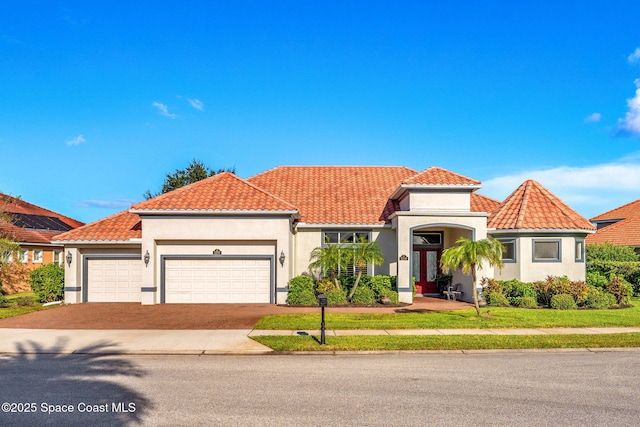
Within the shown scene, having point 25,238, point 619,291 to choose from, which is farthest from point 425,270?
point 25,238

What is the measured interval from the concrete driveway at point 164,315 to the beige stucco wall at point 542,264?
327 centimetres

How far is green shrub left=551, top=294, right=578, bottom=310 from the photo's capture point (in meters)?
18.9

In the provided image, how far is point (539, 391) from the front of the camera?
830 centimetres

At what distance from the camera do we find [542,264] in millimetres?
21438

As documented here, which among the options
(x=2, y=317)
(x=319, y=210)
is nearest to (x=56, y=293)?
(x=2, y=317)

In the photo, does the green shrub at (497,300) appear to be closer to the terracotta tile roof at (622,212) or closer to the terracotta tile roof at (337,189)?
the terracotta tile roof at (337,189)

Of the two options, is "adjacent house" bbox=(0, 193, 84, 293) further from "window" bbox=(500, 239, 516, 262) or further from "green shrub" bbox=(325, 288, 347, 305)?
"window" bbox=(500, 239, 516, 262)

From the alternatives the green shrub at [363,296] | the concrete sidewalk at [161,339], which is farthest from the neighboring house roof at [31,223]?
the green shrub at [363,296]

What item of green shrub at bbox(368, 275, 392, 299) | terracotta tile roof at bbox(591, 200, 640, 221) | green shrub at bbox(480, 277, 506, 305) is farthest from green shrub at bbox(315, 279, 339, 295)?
terracotta tile roof at bbox(591, 200, 640, 221)

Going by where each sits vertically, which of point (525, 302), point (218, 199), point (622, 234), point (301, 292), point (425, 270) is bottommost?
point (525, 302)

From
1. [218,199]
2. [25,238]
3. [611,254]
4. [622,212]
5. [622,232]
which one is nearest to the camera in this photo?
[218,199]

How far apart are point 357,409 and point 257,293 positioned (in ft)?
45.6

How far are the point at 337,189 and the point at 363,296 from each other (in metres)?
8.02

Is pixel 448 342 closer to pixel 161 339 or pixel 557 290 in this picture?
pixel 161 339
